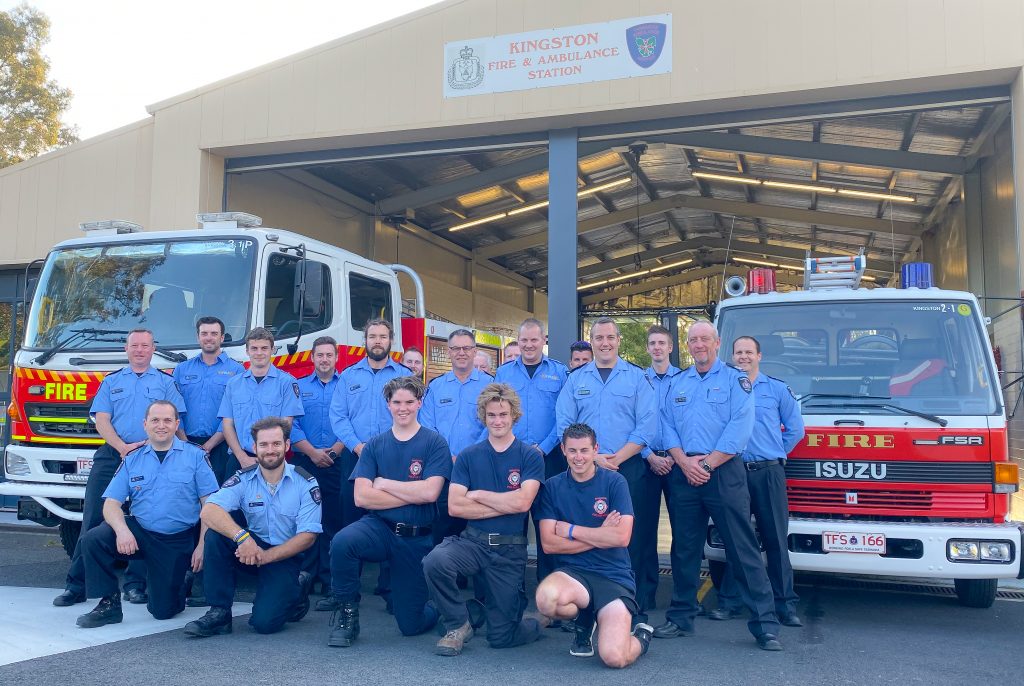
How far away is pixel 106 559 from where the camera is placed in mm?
5293

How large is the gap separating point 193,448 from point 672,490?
3.05 m

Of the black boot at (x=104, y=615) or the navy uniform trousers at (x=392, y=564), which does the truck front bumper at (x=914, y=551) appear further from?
the black boot at (x=104, y=615)

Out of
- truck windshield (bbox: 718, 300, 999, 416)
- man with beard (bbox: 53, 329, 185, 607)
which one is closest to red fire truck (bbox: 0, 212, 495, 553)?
man with beard (bbox: 53, 329, 185, 607)

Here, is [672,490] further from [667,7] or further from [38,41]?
[38,41]

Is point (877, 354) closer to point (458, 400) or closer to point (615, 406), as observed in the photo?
point (615, 406)

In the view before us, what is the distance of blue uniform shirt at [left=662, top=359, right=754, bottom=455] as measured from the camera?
16.9ft

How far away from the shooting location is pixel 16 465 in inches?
266

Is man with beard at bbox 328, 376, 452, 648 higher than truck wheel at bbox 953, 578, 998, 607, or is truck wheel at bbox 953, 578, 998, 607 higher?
man with beard at bbox 328, 376, 452, 648

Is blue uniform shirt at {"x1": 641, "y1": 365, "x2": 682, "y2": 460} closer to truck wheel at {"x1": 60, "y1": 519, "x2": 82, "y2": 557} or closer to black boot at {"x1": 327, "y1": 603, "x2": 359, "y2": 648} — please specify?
black boot at {"x1": 327, "y1": 603, "x2": 359, "y2": 648}

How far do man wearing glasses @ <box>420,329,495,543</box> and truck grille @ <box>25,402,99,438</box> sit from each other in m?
2.57

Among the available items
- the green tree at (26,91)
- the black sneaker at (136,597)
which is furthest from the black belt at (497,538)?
the green tree at (26,91)

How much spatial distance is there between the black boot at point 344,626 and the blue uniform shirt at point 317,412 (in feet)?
6.29

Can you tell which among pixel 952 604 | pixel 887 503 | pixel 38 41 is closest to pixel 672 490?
pixel 887 503

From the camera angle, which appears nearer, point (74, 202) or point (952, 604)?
point (952, 604)
